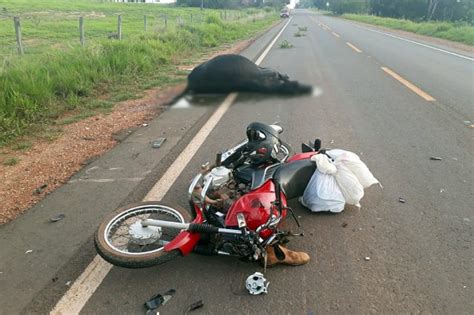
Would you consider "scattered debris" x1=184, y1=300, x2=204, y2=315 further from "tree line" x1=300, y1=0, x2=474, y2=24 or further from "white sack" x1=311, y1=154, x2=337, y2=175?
"tree line" x1=300, y1=0, x2=474, y2=24

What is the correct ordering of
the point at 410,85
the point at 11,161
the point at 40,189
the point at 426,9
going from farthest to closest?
the point at 426,9 < the point at 410,85 < the point at 11,161 < the point at 40,189

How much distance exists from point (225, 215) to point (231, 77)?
5353 millimetres

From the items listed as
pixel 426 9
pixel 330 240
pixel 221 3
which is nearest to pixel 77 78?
pixel 330 240

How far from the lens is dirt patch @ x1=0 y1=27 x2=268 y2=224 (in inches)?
164

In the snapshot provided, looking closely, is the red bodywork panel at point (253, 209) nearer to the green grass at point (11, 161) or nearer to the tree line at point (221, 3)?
the green grass at point (11, 161)

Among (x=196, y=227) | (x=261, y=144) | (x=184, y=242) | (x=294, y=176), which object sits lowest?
(x=184, y=242)

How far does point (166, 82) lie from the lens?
9242mm

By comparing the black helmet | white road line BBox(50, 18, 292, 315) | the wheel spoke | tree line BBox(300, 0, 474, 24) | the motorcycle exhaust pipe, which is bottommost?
white road line BBox(50, 18, 292, 315)

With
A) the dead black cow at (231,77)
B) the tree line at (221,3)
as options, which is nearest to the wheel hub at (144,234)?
the dead black cow at (231,77)

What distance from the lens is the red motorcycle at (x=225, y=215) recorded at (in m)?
2.91

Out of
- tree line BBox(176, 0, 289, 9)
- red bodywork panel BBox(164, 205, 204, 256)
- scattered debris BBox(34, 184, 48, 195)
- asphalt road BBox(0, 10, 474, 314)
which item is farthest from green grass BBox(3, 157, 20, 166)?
tree line BBox(176, 0, 289, 9)

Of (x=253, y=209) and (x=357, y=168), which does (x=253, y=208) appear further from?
(x=357, y=168)

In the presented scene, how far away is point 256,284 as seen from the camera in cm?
280

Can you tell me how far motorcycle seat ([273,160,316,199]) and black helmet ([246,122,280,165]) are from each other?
0.16m
